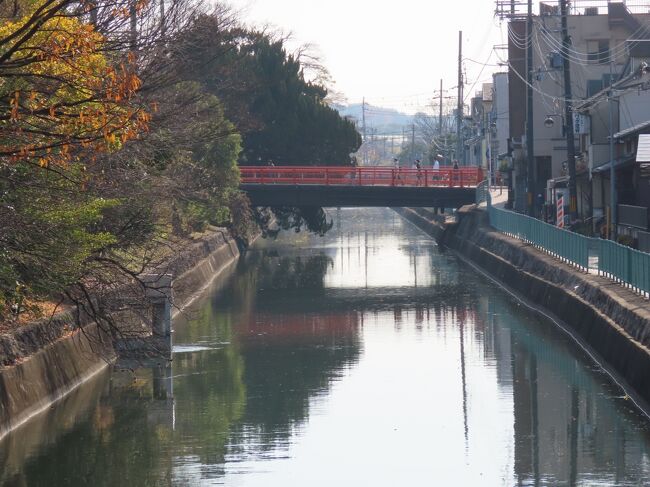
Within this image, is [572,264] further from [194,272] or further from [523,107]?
[523,107]

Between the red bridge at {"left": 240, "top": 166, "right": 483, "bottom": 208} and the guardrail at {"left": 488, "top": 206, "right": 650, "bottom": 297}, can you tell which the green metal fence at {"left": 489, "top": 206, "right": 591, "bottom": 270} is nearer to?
the guardrail at {"left": 488, "top": 206, "right": 650, "bottom": 297}

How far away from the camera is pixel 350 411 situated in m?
21.3

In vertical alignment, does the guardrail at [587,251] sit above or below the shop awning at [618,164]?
below

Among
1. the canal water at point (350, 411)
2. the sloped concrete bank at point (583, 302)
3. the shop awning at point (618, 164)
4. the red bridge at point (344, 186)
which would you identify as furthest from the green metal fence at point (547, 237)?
the red bridge at point (344, 186)

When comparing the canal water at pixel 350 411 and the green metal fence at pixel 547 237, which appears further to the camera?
the green metal fence at pixel 547 237

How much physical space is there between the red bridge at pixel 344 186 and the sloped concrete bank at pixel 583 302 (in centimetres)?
541

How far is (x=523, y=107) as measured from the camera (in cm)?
6706

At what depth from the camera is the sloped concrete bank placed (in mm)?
21391

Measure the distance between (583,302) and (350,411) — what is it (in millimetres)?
9136

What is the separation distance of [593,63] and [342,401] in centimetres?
4464

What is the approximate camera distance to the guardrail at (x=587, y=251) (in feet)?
82.1

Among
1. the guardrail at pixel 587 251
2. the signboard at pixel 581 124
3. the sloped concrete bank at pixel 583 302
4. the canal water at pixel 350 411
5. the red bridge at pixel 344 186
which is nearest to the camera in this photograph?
the canal water at pixel 350 411

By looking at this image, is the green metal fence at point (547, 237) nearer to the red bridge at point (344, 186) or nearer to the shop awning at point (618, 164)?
the shop awning at point (618, 164)

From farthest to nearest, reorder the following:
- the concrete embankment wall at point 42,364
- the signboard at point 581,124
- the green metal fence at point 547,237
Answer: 1. the signboard at point 581,124
2. the green metal fence at point 547,237
3. the concrete embankment wall at point 42,364
